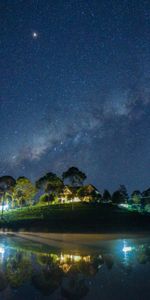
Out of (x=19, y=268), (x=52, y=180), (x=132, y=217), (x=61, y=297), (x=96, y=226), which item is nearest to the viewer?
(x=61, y=297)

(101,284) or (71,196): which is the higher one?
(71,196)

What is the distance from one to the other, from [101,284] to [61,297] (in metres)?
3.16

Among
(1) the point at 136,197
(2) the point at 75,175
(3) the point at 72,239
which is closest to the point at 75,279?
(3) the point at 72,239

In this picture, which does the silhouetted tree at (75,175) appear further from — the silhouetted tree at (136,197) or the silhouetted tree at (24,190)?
the silhouetted tree at (136,197)

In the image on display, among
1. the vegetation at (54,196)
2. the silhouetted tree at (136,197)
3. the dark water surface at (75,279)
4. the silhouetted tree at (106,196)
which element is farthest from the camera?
the silhouetted tree at (136,197)

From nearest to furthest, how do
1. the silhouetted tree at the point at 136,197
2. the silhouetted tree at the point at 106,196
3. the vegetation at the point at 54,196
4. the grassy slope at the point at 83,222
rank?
the grassy slope at the point at 83,222 < the vegetation at the point at 54,196 < the silhouetted tree at the point at 106,196 < the silhouetted tree at the point at 136,197

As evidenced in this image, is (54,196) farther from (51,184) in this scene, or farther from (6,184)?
(6,184)

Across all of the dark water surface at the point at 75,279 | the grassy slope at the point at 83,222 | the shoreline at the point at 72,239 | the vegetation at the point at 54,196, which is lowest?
the dark water surface at the point at 75,279

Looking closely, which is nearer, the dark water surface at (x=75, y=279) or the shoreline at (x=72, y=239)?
the dark water surface at (x=75, y=279)

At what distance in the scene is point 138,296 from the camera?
1243cm

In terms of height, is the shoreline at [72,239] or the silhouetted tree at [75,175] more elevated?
the silhouetted tree at [75,175]

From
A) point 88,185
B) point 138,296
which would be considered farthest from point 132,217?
point 138,296

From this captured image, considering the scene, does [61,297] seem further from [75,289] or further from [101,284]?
[101,284]

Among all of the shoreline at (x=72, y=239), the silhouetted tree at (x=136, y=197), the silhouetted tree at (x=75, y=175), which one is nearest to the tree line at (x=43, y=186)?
the silhouetted tree at (x=75, y=175)
